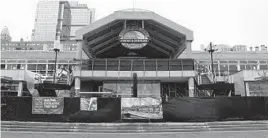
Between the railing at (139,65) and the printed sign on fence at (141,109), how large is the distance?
14.1 m

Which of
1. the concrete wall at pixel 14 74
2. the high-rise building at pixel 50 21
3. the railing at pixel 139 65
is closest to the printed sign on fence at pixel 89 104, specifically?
the railing at pixel 139 65

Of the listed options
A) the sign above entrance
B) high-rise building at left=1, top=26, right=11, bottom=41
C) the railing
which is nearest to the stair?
the railing

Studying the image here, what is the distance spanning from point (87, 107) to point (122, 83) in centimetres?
1478

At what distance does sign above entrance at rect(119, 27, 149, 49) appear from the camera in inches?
1272

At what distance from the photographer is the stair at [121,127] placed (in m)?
14.7

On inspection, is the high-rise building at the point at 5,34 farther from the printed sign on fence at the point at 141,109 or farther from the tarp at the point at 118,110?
the printed sign on fence at the point at 141,109

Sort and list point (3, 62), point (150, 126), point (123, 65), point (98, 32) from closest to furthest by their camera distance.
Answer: point (150, 126)
point (123, 65)
point (98, 32)
point (3, 62)

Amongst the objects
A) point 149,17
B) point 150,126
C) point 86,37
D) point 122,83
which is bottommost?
point 150,126

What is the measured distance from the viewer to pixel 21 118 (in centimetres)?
1561

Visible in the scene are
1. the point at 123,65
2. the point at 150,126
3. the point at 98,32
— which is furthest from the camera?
the point at 98,32

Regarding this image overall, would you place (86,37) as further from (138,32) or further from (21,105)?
(21,105)

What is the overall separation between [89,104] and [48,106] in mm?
2837

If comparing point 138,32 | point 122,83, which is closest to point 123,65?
point 122,83

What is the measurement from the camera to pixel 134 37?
3312cm
